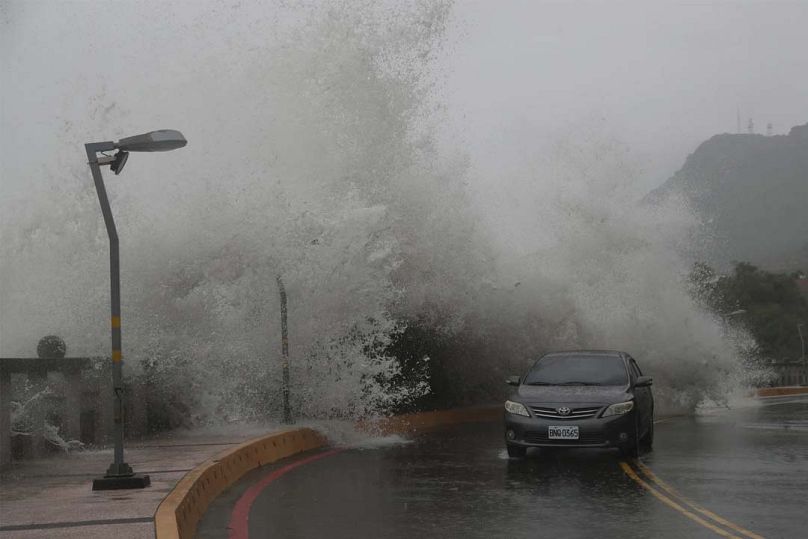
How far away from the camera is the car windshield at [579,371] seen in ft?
51.1

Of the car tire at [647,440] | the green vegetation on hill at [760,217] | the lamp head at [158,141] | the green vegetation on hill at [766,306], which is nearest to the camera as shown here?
the lamp head at [158,141]

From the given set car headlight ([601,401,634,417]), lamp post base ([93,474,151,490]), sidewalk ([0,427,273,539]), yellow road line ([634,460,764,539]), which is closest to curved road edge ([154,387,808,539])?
sidewalk ([0,427,273,539])

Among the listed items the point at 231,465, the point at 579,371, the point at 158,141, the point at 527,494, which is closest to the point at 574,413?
the point at 579,371

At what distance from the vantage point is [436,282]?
26.3 m

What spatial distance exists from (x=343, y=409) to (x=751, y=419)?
1177cm

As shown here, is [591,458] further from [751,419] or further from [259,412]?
[751,419]

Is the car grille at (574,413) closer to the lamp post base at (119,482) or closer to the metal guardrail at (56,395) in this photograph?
the lamp post base at (119,482)

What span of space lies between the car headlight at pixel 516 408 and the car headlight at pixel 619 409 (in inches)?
41.5

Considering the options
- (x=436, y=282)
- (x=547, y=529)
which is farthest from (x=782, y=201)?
(x=547, y=529)

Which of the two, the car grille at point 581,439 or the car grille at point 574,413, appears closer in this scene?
the car grille at point 581,439

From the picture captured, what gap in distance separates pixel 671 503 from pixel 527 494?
5.09ft

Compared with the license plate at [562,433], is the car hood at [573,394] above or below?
above

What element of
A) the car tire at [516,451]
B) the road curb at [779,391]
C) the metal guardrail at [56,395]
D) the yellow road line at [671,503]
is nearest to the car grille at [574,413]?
the car tire at [516,451]

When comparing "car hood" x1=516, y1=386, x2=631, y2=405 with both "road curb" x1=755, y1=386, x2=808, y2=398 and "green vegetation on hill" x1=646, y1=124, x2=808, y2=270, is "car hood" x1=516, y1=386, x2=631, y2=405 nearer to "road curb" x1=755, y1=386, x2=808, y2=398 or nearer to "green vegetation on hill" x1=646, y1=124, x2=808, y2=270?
"road curb" x1=755, y1=386, x2=808, y2=398
